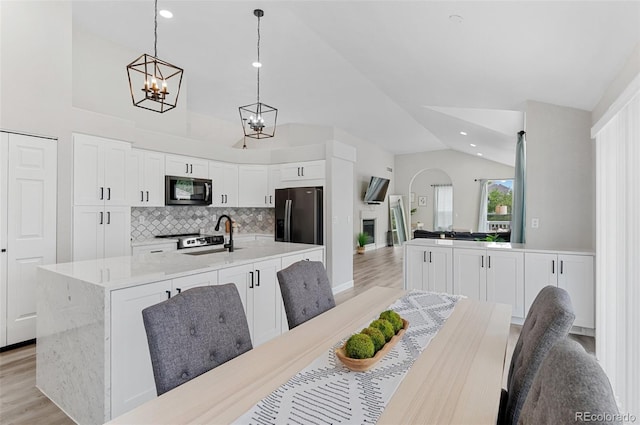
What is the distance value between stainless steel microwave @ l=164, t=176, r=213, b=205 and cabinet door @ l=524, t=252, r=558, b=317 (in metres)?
4.44

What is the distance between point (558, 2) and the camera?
6.14 feet

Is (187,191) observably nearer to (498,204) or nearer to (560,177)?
(560,177)

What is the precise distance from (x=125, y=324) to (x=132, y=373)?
32 centimetres

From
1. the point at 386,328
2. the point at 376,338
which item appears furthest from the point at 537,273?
the point at 376,338

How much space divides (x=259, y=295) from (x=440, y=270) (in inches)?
96.6

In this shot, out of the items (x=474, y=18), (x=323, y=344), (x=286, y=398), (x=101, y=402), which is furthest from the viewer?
(x=474, y=18)

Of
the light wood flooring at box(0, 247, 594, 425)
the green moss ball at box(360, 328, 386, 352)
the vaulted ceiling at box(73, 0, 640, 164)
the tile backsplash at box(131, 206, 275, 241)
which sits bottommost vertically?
the light wood flooring at box(0, 247, 594, 425)

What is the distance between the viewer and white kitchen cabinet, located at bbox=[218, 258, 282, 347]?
269cm

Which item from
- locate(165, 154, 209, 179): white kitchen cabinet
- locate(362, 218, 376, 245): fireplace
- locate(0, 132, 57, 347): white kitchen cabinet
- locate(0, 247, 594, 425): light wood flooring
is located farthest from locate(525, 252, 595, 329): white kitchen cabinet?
locate(362, 218, 376, 245): fireplace

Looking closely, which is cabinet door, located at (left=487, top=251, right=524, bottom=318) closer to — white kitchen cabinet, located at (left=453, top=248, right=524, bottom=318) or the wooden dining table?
white kitchen cabinet, located at (left=453, top=248, right=524, bottom=318)

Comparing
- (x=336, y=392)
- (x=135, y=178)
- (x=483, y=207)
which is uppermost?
(x=135, y=178)

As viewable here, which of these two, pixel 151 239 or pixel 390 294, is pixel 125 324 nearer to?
pixel 390 294

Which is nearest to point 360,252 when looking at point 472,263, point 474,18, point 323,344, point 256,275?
point 472,263

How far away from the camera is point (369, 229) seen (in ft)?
Result: 34.5
